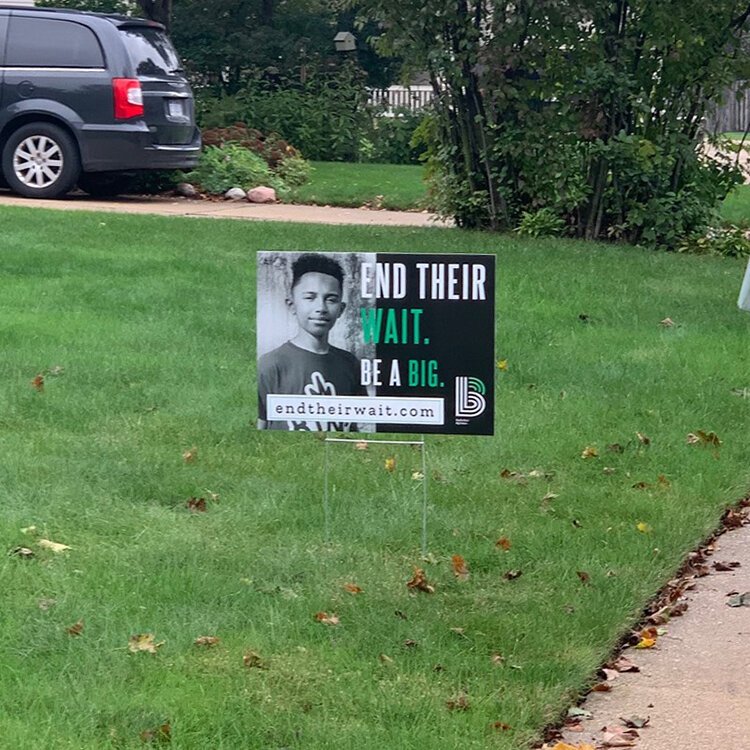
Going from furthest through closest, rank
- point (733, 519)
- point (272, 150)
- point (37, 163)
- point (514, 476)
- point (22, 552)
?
point (272, 150) < point (37, 163) < point (514, 476) < point (733, 519) < point (22, 552)

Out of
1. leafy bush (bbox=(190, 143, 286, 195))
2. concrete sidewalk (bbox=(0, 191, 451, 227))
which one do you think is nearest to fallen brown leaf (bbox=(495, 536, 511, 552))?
concrete sidewalk (bbox=(0, 191, 451, 227))

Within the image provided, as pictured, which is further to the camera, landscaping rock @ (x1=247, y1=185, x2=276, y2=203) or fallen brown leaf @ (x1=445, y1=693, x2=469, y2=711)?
landscaping rock @ (x1=247, y1=185, x2=276, y2=203)

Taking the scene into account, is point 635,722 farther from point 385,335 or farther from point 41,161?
point 41,161

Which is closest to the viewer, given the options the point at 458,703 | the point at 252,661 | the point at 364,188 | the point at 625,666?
the point at 458,703

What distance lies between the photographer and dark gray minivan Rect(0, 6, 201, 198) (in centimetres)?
1379

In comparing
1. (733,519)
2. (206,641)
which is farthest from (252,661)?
(733,519)

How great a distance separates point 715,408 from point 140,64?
881 centimetres

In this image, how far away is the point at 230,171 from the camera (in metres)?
16.3

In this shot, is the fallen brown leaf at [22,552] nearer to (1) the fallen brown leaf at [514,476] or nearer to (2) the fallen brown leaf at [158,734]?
(2) the fallen brown leaf at [158,734]

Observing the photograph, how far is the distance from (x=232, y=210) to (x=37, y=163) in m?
1.97

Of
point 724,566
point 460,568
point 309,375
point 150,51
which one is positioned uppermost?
point 150,51

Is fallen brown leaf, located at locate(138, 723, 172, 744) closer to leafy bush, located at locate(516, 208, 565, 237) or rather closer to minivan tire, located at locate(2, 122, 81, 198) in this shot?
leafy bush, located at locate(516, 208, 565, 237)

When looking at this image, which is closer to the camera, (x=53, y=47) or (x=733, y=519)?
(x=733, y=519)

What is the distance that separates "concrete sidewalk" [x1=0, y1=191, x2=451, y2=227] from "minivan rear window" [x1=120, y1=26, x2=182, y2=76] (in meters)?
1.36
